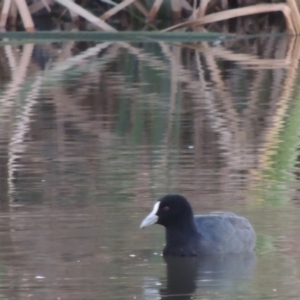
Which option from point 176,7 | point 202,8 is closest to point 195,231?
point 202,8

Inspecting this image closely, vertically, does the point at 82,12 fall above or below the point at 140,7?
above

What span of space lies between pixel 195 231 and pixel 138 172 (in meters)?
1.80

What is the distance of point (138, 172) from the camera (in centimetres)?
827

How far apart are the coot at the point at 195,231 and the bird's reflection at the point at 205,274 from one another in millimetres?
49

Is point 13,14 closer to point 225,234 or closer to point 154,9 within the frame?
point 154,9

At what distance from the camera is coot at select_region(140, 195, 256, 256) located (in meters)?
6.45

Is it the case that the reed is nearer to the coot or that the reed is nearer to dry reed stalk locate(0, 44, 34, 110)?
dry reed stalk locate(0, 44, 34, 110)

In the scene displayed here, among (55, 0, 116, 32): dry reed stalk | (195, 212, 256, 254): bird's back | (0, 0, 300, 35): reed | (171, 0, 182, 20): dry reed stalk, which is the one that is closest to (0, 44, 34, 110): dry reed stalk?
(0, 0, 300, 35): reed

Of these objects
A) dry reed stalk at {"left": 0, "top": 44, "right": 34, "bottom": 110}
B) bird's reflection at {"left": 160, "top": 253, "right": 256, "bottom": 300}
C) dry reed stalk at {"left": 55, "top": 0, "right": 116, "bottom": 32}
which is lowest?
dry reed stalk at {"left": 0, "top": 44, "right": 34, "bottom": 110}

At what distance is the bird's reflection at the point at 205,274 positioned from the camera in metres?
5.80

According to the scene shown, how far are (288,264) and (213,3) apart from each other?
13626 millimetres

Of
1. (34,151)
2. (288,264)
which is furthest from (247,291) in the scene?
(34,151)

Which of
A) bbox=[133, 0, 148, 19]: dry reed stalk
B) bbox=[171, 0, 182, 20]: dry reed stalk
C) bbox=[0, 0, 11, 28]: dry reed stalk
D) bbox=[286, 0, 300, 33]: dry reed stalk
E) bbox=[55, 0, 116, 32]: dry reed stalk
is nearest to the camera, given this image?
bbox=[286, 0, 300, 33]: dry reed stalk

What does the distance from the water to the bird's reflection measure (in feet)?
0.04
